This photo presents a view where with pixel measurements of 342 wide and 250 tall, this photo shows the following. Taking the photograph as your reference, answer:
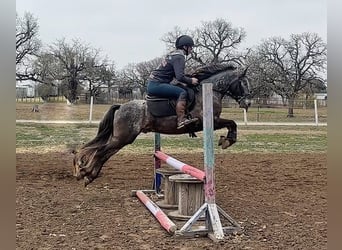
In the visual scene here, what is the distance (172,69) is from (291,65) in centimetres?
3204

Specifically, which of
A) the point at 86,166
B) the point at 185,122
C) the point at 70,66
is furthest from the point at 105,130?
the point at 70,66

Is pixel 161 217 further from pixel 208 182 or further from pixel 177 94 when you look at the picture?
pixel 177 94

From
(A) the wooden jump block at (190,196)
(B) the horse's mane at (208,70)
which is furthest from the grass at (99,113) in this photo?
(A) the wooden jump block at (190,196)

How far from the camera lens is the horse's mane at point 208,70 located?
447 centimetres

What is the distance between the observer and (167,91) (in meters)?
4.27

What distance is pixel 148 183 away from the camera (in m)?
6.43

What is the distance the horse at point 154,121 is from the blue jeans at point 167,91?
171 millimetres

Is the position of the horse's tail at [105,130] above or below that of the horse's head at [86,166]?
above

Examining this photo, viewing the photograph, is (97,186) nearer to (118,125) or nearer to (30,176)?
(30,176)

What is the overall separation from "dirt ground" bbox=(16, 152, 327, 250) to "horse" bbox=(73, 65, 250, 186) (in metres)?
0.58

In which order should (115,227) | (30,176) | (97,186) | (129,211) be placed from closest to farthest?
(115,227) < (129,211) < (97,186) < (30,176)

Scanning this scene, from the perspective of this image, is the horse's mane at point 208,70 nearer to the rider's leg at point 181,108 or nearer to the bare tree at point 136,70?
the rider's leg at point 181,108

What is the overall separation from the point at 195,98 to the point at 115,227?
5.35 feet
